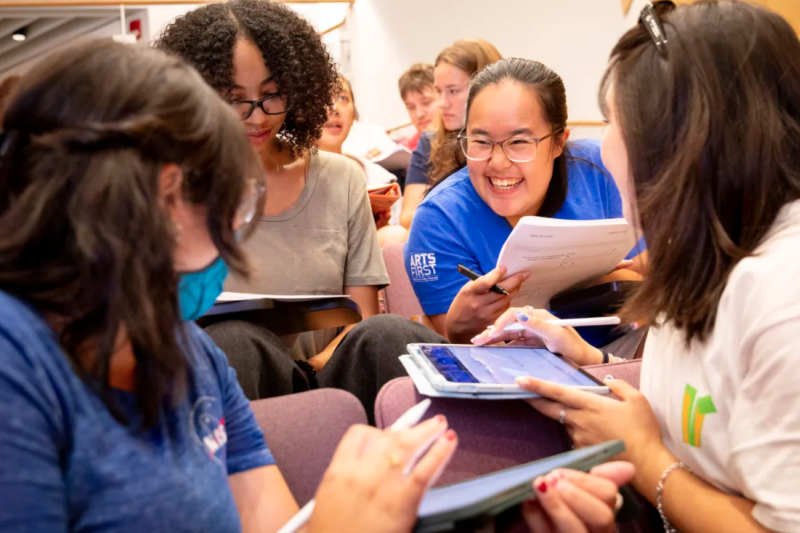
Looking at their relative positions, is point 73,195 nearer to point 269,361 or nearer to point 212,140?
point 212,140

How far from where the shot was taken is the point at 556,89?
161 centimetres

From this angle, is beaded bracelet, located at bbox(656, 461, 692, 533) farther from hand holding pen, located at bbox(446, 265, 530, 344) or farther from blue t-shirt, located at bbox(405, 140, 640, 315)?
blue t-shirt, located at bbox(405, 140, 640, 315)

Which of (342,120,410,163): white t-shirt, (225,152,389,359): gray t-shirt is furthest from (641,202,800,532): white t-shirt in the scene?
(342,120,410,163): white t-shirt

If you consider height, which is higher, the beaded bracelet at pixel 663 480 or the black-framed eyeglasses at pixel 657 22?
the black-framed eyeglasses at pixel 657 22

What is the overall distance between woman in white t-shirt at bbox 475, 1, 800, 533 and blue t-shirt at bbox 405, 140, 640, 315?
70cm

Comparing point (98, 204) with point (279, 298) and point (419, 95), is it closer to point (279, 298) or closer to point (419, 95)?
point (279, 298)

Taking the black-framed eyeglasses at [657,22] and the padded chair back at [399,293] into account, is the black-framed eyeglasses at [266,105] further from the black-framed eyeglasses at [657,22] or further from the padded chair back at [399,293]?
the black-framed eyeglasses at [657,22]

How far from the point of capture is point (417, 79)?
12.5ft

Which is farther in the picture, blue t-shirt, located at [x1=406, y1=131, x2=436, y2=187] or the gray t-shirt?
blue t-shirt, located at [x1=406, y1=131, x2=436, y2=187]

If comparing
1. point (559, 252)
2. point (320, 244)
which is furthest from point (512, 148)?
point (320, 244)

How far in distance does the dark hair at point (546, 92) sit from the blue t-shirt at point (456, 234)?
23 mm

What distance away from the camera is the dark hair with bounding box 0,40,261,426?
609 millimetres

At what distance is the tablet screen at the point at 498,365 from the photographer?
0.98 m

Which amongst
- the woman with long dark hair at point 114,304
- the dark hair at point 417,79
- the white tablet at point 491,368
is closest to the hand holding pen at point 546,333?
the white tablet at point 491,368
